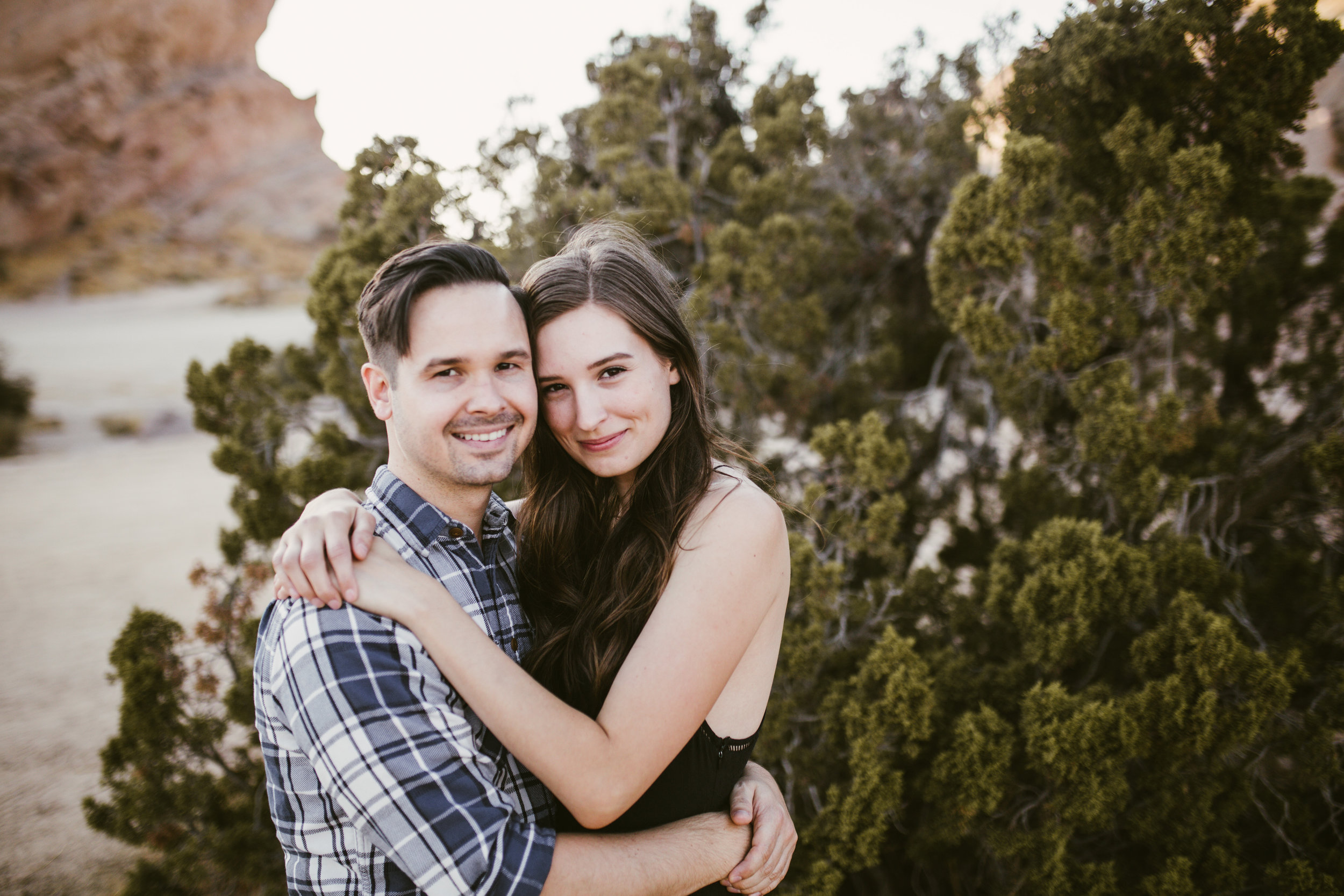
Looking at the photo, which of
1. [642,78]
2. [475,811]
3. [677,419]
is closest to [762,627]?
[677,419]

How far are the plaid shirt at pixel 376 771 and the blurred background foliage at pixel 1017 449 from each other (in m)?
1.95

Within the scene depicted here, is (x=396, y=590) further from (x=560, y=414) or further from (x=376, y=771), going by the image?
(x=560, y=414)

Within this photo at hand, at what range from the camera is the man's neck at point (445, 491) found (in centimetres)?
179

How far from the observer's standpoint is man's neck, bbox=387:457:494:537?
1.79 meters

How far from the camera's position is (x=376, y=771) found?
1294 mm

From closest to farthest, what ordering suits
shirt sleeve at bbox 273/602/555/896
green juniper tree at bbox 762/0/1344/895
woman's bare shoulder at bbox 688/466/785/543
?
shirt sleeve at bbox 273/602/555/896, woman's bare shoulder at bbox 688/466/785/543, green juniper tree at bbox 762/0/1344/895

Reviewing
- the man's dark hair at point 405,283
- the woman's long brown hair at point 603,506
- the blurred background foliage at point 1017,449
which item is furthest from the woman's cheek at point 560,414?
the blurred background foliage at point 1017,449

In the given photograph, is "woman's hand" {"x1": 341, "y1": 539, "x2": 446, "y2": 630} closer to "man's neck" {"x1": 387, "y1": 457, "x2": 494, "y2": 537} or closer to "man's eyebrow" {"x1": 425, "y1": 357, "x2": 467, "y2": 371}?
"man's neck" {"x1": 387, "y1": 457, "x2": 494, "y2": 537}

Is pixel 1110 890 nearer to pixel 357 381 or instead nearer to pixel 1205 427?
pixel 1205 427

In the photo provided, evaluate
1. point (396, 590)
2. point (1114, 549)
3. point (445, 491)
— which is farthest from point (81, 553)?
point (1114, 549)

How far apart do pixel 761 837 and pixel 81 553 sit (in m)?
12.3

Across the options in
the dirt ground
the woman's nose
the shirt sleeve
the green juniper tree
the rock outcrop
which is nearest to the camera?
the shirt sleeve

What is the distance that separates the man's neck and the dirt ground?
530cm

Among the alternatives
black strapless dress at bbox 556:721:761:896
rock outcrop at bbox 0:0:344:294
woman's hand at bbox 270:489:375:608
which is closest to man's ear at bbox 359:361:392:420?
woman's hand at bbox 270:489:375:608
